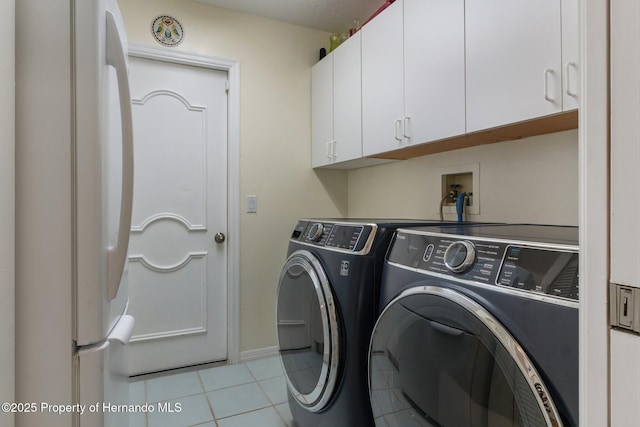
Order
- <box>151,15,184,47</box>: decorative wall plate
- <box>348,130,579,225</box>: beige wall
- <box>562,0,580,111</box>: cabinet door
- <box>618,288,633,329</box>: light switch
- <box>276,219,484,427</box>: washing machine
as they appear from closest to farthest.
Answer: <box>618,288,633,329</box>: light switch, <box>562,0,580,111</box>: cabinet door, <box>276,219,484,427</box>: washing machine, <box>348,130,579,225</box>: beige wall, <box>151,15,184,47</box>: decorative wall plate

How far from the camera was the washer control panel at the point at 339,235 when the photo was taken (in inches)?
48.4

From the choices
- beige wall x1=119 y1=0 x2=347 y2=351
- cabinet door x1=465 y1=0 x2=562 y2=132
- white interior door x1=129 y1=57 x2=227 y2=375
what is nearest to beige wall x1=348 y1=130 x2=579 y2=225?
cabinet door x1=465 y1=0 x2=562 y2=132

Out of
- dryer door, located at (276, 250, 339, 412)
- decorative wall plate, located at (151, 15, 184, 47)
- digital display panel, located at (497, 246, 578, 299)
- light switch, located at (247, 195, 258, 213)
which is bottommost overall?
dryer door, located at (276, 250, 339, 412)

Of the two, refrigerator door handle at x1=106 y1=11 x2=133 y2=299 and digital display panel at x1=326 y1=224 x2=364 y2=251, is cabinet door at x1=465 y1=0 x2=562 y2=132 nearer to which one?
digital display panel at x1=326 y1=224 x2=364 y2=251

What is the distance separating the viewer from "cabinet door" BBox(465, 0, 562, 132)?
1.06 m

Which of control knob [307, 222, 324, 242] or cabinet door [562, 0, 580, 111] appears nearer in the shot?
cabinet door [562, 0, 580, 111]

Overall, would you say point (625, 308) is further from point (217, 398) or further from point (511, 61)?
point (217, 398)

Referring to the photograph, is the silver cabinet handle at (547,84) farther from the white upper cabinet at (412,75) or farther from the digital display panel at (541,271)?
the digital display panel at (541,271)

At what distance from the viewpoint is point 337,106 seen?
222 cm

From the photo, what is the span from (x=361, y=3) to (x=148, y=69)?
1.43 metres

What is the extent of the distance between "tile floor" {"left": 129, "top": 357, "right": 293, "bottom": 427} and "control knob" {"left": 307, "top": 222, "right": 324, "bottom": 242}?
0.95 m

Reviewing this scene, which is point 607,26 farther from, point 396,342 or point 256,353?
point 256,353

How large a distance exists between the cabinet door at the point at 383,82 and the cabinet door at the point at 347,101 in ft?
0.21

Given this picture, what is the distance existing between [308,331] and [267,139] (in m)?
1.50
